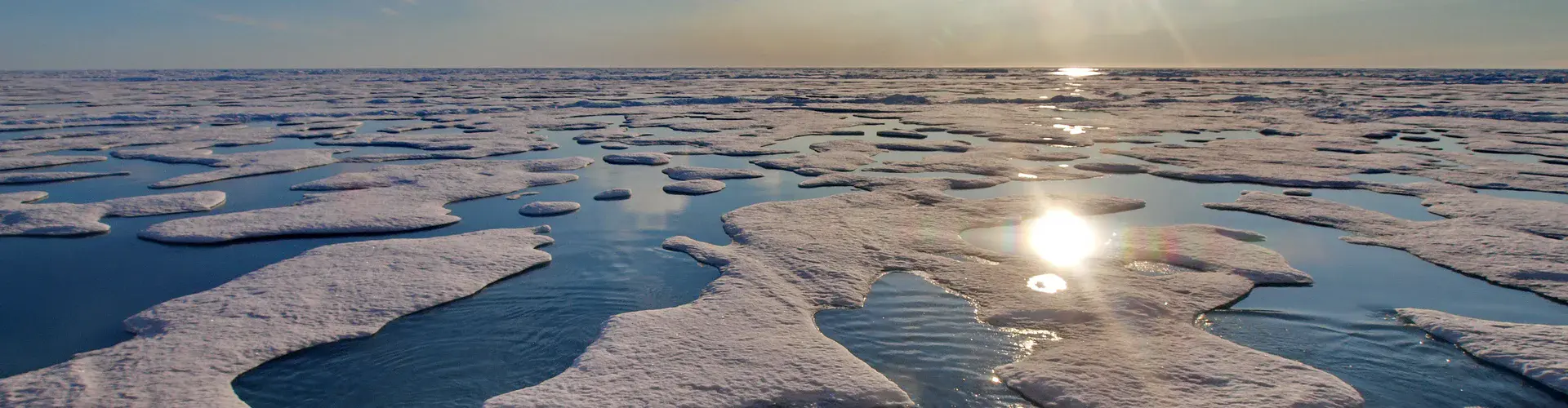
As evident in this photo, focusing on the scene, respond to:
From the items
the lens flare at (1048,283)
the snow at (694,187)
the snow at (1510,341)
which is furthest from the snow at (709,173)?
the snow at (1510,341)

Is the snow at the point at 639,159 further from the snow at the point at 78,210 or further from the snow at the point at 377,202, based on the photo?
the snow at the point at 78,210

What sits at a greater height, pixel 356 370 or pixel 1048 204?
pixel 1048 204

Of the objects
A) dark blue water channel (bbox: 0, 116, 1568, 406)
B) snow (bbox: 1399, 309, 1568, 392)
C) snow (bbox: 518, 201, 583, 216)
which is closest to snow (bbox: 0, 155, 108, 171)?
dark blue water channel (bbox: 0, 116, 1568, 406)

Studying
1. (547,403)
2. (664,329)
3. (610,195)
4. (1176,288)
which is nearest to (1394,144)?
(1176,288)

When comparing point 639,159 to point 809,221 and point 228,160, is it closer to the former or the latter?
point 809,221

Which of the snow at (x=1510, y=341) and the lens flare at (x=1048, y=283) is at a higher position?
the snow at (x=1510, y=341)

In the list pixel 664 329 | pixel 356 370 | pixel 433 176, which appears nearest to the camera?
pixel 356 370

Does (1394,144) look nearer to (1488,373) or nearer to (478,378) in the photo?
(1488,373)
